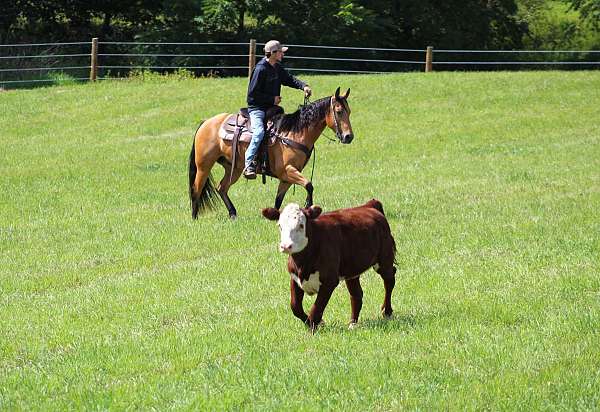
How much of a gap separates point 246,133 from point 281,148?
72 centimetres

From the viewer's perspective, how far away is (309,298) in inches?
425

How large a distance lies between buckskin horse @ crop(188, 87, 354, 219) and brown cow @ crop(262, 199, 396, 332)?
555 cm

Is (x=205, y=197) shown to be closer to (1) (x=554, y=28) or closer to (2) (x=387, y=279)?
(2) (x=387, y=279)

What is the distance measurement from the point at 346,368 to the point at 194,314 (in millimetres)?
2668

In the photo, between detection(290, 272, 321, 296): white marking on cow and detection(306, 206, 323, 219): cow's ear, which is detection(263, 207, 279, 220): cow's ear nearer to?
detection(306, 206, 323, 219): cow's ear

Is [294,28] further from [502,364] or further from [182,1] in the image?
[502,364]

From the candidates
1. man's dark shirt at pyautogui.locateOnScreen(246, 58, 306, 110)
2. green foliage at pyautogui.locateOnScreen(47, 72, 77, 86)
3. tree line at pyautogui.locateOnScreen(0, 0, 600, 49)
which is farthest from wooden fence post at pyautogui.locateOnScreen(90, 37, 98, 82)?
man's dark shirt at pyautogui.locateOnScreen(246, 58, 306, 110)

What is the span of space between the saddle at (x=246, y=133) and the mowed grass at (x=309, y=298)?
0.87m

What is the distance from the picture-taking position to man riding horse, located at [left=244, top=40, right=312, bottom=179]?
50.6 feet

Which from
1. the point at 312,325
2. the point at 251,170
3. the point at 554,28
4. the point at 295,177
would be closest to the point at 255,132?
the point at 251,170

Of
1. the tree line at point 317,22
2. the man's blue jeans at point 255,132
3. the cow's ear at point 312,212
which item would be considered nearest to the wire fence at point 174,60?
the tree line at point 317,22

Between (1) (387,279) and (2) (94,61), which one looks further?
(2) (94,61)

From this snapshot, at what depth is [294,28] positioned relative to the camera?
4084 cm

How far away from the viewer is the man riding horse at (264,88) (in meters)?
15.4
